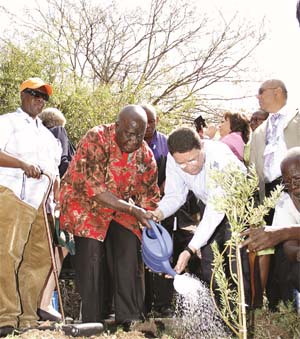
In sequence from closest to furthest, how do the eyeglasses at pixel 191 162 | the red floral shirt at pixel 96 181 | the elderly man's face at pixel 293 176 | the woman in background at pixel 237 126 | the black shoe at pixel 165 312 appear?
the elderly man's face at pixel 293 176 < the eyeglasses at pixel 191 162 < the red floral shirt at pixel 96 181 < the black shoe at pixel 165 312 < the woman in background at pixel 237 126

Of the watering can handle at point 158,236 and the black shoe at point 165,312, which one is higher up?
the watering can handle at point 158,236

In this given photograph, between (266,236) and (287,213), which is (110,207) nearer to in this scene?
(287,213)

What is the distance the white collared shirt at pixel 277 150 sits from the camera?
535cm

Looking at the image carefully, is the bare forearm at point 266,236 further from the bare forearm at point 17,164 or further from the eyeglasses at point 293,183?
the bare forearm at point 17,164

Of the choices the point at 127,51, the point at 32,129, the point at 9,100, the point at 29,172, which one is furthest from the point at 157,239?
the point at 127,51

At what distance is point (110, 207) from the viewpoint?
4797 mm

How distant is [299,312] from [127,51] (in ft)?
40.4

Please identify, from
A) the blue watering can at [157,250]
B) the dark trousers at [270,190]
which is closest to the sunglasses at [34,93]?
the blue watering can at [157,250]

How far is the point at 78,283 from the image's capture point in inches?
197

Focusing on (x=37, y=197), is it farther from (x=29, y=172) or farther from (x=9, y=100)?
(x=9, y=100)

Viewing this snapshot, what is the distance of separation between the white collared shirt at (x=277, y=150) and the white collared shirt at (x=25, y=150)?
1.85 meters

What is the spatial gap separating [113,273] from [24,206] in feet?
2.92

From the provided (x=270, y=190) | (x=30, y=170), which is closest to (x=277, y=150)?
(x=270, y=190)

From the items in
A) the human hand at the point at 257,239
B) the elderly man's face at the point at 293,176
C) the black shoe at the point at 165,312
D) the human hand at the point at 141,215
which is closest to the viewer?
the human hand at the point at 257,239
